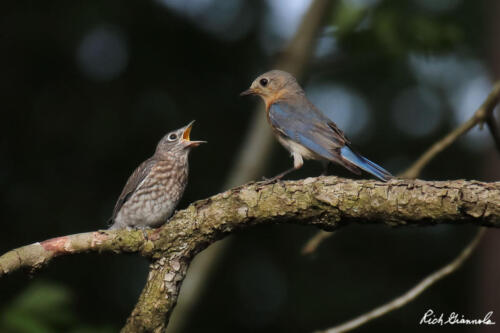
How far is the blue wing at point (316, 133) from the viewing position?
445 cm

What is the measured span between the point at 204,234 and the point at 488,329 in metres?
5.61

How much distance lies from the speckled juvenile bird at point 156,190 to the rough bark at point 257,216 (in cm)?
157

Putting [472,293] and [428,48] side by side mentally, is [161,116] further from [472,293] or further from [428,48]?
[472,293]

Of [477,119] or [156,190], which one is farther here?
[156,190]

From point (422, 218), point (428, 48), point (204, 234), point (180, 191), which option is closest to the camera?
point (422, 218)

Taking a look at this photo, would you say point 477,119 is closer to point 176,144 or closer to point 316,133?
point 316,133

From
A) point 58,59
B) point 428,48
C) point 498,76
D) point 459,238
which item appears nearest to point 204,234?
point 428,48

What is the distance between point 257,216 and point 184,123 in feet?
15.5

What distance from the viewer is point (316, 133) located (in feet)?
16.4

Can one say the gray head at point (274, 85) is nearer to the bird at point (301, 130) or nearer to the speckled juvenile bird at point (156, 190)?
the bird at point (301, 130)

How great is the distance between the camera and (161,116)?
26.1ft
